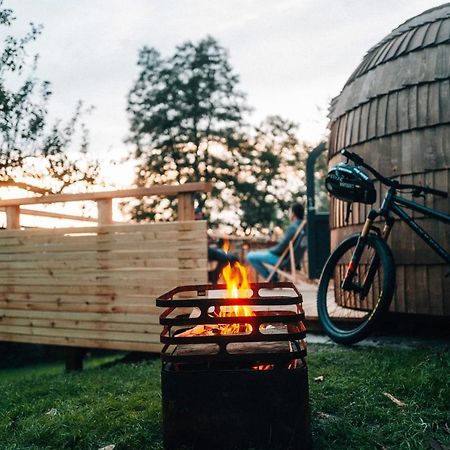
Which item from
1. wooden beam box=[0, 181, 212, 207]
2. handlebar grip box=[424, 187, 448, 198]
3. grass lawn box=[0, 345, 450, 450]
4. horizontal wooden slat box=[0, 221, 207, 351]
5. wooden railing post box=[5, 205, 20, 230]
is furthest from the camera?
wooden railing post box=[5, 205, 20, 230]

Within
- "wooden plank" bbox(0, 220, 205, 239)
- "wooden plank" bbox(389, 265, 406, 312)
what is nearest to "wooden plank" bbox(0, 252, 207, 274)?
"wooden plank" bbox(0, 220, 205, 239)

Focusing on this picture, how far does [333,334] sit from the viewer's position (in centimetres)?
438

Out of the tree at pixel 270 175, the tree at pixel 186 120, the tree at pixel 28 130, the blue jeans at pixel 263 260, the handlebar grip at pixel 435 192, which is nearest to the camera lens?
the handlebar grip at pixel 435 192

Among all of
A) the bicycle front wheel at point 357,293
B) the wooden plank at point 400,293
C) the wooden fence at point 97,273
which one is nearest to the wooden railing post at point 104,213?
the wooden fence at point 97,273

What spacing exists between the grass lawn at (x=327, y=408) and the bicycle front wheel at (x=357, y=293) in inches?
12.1

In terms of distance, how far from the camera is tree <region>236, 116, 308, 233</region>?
95.6 ft

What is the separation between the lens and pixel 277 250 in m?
9.12

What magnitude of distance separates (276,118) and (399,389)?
3049cm

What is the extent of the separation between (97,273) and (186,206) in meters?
1.56

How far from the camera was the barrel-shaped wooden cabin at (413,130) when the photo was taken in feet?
14.5

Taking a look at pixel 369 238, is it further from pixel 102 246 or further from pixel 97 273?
pixel 97 273

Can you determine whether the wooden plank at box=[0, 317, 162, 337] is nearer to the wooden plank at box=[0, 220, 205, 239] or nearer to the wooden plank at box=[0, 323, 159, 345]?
the wooden plank at box=[0, 323, 159, 345]

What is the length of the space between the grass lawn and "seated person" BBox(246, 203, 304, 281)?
4770 millimetres

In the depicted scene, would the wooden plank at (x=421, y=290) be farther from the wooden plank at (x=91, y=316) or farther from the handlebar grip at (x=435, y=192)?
the wooden plank at (x=91, y=316)
